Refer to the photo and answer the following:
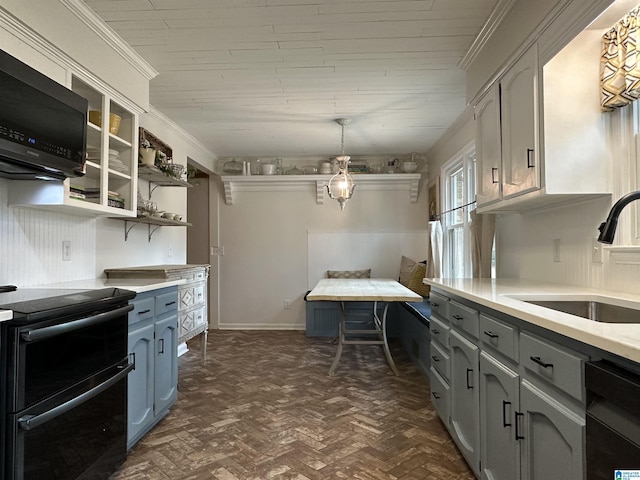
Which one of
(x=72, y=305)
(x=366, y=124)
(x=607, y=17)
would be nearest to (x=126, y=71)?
(x=72, y=305)

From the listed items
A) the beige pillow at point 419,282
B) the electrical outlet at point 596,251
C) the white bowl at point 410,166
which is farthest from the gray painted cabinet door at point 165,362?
the white bowl at point 410,166

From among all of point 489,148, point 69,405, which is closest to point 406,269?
point 489,148

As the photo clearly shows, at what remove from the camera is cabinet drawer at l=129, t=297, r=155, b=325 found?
2094mm

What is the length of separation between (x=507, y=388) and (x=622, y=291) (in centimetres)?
72

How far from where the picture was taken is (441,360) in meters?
2.36


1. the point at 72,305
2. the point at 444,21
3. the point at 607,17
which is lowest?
the point at 72,305

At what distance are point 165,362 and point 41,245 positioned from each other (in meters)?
1.04

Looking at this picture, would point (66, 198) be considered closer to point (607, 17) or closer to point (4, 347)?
point (4, 347)

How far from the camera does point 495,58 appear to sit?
223 centimetres

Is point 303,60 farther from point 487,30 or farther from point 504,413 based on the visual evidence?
point 504,413

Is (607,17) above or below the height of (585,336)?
above

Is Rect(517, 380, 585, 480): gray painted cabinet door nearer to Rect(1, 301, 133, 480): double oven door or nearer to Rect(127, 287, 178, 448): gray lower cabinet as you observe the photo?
Rect(1, 301, 133, 480): double oven door

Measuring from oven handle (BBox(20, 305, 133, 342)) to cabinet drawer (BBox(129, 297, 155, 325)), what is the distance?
7.7 inches

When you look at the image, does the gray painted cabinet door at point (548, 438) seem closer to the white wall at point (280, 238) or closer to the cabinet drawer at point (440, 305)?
the cabinet drawer at point (440, 305)
